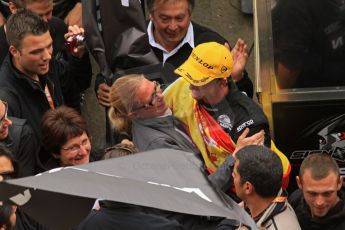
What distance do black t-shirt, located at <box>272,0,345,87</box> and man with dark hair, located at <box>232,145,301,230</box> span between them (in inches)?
58.2

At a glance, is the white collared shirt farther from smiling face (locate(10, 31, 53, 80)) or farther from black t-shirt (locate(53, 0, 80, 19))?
black t-shirt (locate(53, 0, 80, 19))

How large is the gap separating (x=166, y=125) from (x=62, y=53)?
5.57 feet

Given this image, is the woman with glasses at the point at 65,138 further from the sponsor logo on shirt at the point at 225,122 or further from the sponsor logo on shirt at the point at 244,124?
the sponsor logo on shirt at the point at 244,124

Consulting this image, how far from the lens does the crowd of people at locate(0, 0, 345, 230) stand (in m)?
5.25

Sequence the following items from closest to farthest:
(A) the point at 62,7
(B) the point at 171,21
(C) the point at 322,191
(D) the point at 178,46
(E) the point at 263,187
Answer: (E) the point at 263,187 < (C) the point at 322,191 < (B) the point at 171,21 < (D) the point at 178,46 < (A) the point at 62,7

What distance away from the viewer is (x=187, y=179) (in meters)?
4.34

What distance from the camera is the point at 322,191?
5.63m

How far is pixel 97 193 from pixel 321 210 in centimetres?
205

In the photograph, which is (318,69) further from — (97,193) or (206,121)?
(97,193)

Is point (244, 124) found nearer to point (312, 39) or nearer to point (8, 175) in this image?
point (312, 39)

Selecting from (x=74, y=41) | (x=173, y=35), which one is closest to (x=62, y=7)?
(x=74, y=41)

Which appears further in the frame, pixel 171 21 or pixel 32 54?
pixel 171 21

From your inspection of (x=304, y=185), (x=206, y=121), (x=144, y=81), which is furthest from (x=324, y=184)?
(x=144, y=81)

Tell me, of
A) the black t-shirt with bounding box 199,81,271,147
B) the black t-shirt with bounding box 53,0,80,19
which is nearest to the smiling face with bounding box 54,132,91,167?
the black t-shirt with bounding box 199,81,271,147
